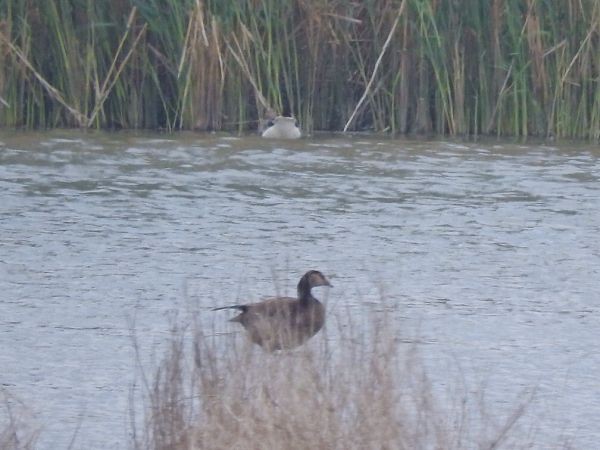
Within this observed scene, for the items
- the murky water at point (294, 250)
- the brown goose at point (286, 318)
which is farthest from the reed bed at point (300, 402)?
the murky water at point (294, 250)

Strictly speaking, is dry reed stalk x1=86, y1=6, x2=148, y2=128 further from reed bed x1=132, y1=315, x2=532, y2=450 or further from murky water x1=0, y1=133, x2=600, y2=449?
reed bed x1=132, y1=315, x2=532, y2=450

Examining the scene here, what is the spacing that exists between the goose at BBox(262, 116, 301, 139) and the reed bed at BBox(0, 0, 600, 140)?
1.11ft

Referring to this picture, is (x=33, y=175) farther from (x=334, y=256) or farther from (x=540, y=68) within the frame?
(x=540, y=68)

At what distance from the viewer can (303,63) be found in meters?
11.8

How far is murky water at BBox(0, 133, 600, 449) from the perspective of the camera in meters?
5.24

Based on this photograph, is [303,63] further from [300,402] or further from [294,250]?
[300,402]

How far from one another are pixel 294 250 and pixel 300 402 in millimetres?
3904

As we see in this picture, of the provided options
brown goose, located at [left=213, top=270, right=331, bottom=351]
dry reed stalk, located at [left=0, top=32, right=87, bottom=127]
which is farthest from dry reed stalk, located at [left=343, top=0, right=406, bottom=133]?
brown goose, located at [left=213, top=270, right=331, bottom=351]

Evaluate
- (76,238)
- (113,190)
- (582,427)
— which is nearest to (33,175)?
(113,190)

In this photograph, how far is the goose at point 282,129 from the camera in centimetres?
1109

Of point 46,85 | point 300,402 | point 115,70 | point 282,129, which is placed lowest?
point 300,402

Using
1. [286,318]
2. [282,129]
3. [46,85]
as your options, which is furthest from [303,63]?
[286,318]

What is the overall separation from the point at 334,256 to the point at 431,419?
3.66 metres

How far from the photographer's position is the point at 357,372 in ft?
12.1
